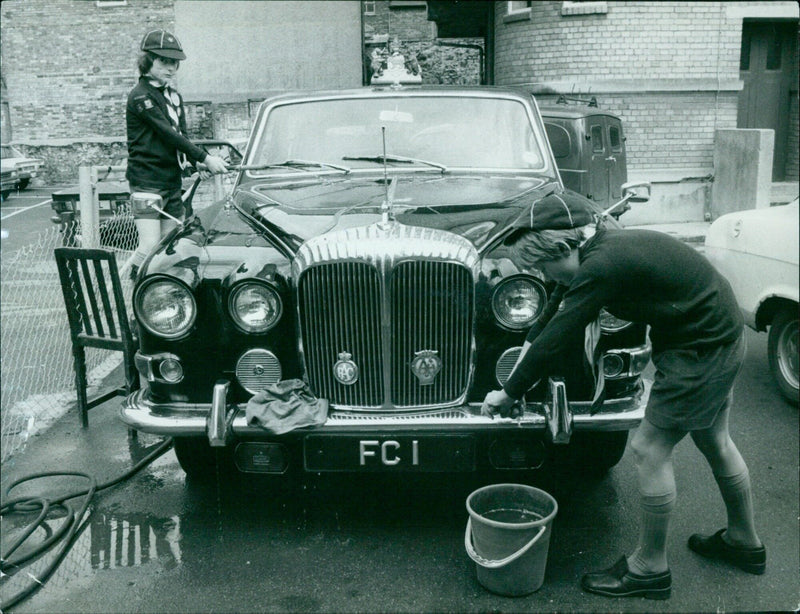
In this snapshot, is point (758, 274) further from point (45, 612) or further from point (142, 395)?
point (45, 612)

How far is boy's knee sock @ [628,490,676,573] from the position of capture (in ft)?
10.5

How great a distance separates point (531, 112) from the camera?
5109mm

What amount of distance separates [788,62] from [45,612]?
15.3 metres

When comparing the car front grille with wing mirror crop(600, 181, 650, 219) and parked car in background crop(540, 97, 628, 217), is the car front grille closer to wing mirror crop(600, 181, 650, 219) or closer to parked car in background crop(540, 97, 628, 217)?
wing mirror crop(600, 181, 650, 219)

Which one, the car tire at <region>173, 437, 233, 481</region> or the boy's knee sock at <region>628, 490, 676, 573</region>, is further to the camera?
the car tire at <region>173, 437, 233, 481</region>

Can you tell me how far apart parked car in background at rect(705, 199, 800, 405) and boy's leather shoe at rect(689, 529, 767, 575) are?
2.15 m

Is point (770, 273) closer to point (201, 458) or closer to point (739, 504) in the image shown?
point (739, 504)

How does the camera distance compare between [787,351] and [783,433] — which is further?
[787,351]

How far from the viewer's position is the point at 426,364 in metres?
3.54

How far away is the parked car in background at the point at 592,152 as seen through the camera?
1118cm

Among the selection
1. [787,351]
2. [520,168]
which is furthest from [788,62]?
[520,168]

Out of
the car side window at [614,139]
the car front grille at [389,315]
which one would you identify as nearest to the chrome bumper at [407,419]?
the car front grille at [389,315]

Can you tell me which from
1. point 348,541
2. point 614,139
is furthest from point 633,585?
point 614,139

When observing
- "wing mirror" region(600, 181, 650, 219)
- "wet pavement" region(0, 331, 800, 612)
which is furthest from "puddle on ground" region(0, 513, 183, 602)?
"wing mirror" region(600, 181, 650, 219)
